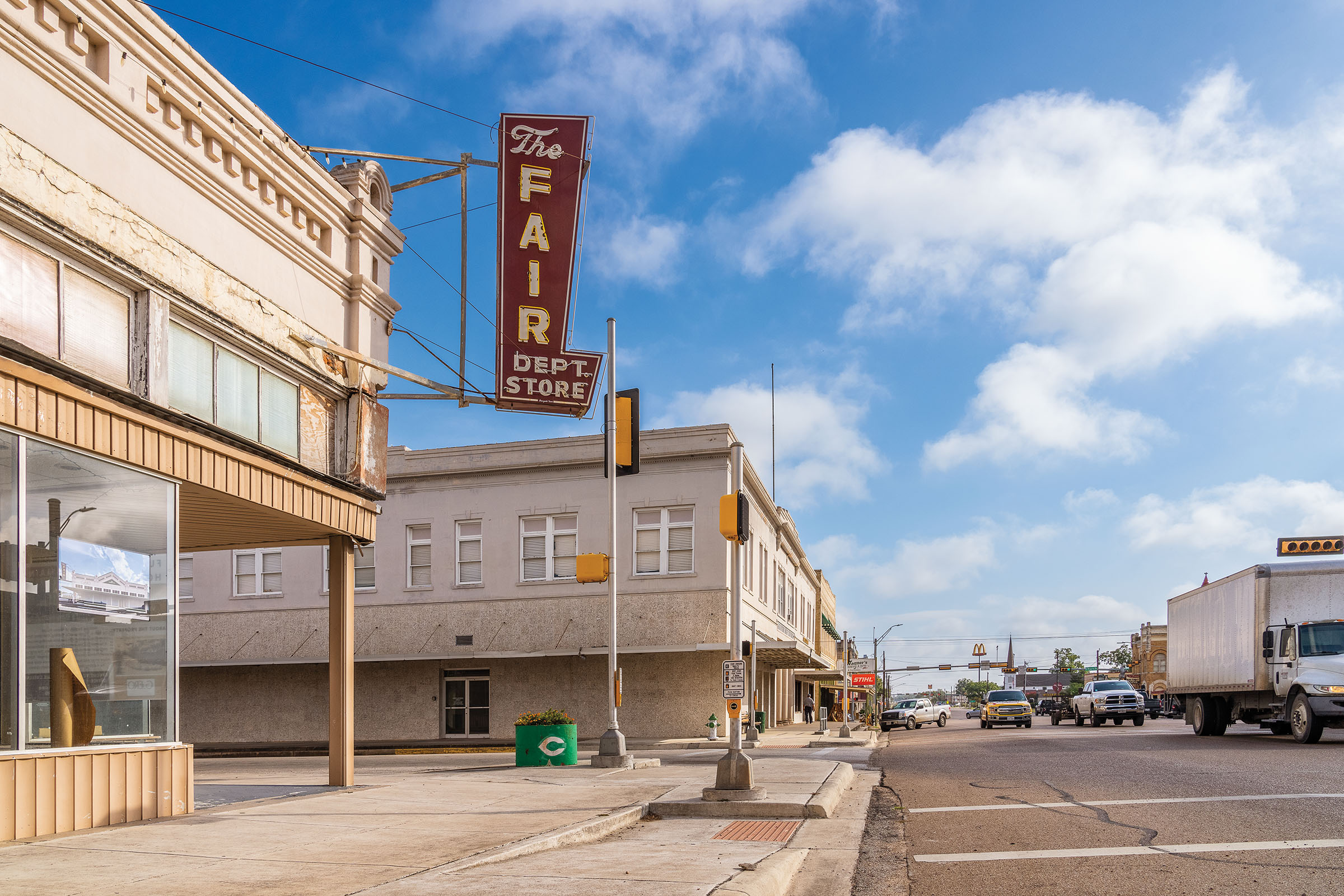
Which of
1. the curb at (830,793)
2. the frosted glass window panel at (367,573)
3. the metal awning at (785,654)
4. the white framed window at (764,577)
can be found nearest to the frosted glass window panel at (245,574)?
the frosted glass window panel at (367,573)

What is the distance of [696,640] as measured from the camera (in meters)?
31.6

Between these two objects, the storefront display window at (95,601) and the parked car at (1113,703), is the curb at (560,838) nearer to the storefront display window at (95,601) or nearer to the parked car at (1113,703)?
the storefront display window at (95,601)

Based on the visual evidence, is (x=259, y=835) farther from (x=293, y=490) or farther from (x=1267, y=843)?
(x=1267, y=843)

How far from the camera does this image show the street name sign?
12.3m

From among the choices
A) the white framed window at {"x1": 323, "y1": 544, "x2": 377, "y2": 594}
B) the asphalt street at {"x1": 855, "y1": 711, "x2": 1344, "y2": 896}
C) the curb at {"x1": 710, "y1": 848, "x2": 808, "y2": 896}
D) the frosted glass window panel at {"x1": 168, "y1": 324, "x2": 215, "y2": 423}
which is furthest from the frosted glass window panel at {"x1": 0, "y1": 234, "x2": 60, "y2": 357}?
the white framed window at {"x1": 323, "y1": 544, "x2": 377, "y2": 594}

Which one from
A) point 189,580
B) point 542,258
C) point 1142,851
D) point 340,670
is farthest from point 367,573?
point 1142,851

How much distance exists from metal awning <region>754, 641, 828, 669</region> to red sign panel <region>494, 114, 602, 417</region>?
15.8 metres

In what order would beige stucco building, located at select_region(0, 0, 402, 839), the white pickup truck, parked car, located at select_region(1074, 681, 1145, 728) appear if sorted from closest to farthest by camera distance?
beige stucco building, located at select_region(0, 0, 402, 839), parked car, located at select_region(1074, 681, 1145, 728), the white pickup truck

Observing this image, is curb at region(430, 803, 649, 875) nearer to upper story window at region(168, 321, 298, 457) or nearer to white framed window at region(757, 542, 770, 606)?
upper story window at region(168, 321, 298, 457)

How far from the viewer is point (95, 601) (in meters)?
10.3

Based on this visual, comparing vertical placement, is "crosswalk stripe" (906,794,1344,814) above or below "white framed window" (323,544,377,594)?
below

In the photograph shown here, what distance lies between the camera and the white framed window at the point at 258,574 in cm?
3584

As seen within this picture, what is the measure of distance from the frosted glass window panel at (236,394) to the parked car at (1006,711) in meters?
38.8

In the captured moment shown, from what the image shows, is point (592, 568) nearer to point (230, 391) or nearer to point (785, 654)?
point (230, 391)
